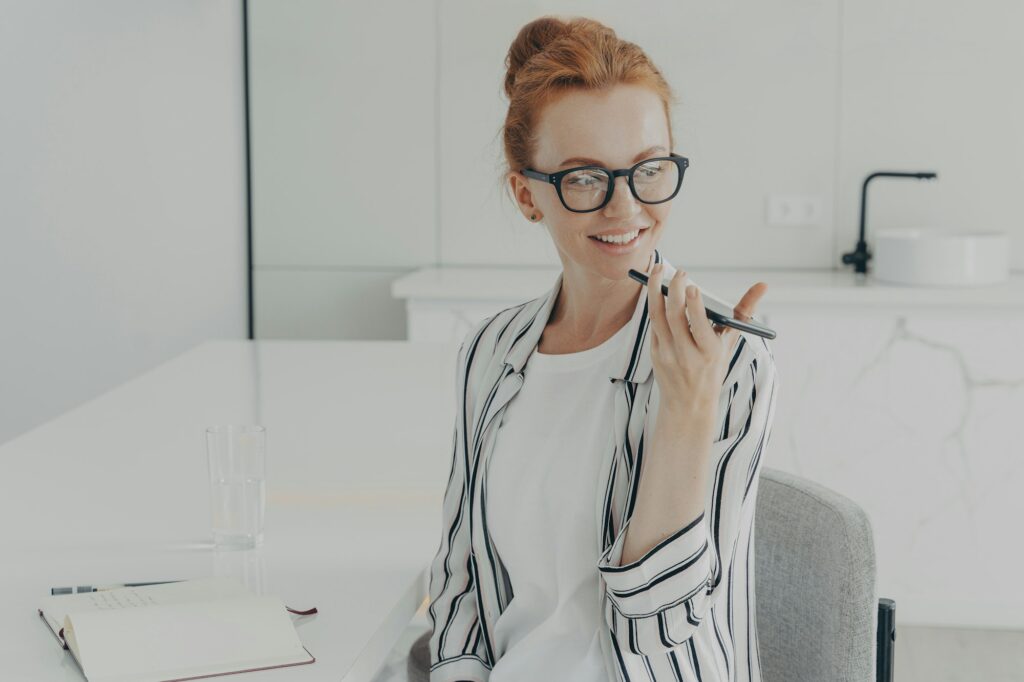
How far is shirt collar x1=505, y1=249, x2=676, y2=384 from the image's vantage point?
115 centimetres

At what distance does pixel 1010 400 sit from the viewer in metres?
2.89

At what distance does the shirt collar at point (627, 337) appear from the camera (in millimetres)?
1150

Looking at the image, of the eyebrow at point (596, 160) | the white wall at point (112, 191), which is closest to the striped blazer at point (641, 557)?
the eyebrow at point (596, 160)

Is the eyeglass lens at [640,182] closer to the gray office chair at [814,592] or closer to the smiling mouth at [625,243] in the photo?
the smiling mouth at [625,243]

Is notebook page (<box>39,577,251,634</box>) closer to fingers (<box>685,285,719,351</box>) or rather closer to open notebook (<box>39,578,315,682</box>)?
open notebook (<box>39,578,315,682</box>)

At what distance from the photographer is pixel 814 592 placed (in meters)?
1.22

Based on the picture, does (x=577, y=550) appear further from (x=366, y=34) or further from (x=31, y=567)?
(x=366, y=34)

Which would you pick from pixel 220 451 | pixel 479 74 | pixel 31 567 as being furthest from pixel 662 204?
pixel 479 74

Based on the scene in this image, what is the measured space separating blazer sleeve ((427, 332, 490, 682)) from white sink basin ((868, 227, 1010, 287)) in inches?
76.4

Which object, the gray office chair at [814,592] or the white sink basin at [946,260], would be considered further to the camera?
the white sink basin at [946,260]

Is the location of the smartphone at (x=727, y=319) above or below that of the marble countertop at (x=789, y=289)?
above

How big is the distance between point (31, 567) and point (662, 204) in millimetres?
711

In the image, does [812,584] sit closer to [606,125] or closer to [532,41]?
[606,125]

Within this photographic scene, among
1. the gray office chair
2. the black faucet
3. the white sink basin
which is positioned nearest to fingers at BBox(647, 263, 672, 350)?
the gray office chair
